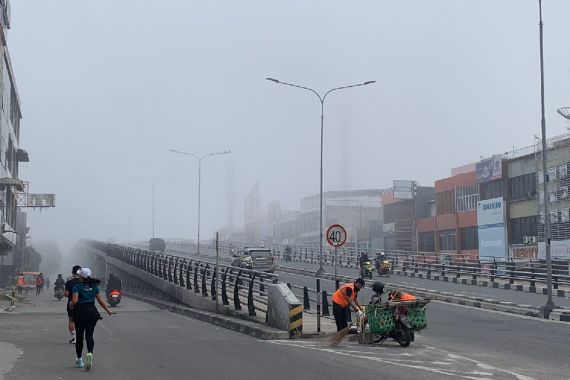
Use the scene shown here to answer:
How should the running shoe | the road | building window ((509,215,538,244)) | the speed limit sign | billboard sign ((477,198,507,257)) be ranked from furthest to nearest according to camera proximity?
billboard sign ((477,198,507,257)) < building window ((509,215,538,244)) < the speed limit sign < the road < the running shoe

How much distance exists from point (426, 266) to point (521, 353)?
100 ft

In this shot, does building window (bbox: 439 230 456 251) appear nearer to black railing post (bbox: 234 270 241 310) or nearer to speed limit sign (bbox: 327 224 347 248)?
black railing post (bbox: 234 270 241 310)

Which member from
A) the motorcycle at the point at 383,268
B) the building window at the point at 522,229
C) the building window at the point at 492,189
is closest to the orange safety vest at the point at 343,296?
the motorcycle at the point at 383,268

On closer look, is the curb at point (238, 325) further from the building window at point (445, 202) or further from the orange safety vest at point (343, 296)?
the building window at point (445, 202)

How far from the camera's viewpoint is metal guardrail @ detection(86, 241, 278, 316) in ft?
59.4

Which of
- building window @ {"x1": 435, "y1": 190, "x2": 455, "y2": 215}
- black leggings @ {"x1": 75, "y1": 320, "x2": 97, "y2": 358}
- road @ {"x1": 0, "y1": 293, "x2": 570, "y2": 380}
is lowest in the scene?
road @ {"x1": 0, "y1": 293, "x2": 570, "y2": 380}

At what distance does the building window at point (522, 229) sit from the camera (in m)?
52.7

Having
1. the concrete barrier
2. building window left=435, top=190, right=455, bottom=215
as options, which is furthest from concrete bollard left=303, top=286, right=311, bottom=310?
building window left=435, top=190, right=455, bottom=215

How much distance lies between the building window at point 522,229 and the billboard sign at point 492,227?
0.69 metres

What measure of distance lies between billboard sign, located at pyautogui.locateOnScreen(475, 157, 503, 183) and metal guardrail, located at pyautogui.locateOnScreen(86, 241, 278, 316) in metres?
30.2

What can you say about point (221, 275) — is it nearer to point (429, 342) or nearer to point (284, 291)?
point (284, 291)

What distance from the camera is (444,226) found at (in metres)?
65.3

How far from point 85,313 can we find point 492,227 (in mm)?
50407

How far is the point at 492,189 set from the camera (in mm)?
58250
